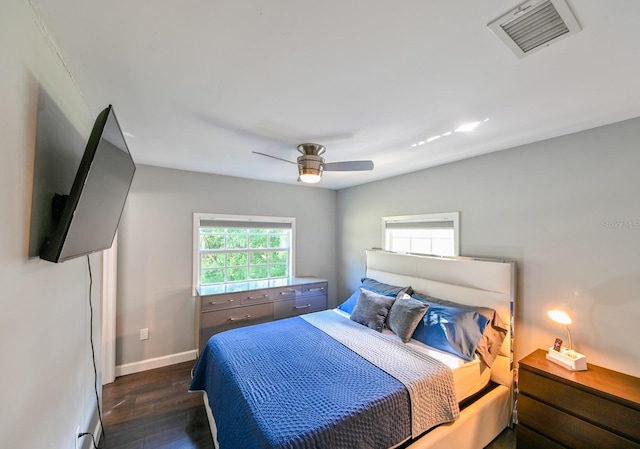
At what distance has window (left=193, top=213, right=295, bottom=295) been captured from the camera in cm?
358

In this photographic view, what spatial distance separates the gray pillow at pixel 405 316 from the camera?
2.39m

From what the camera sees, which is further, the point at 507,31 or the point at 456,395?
the point at 456,395

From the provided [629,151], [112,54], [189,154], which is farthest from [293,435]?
[629,151]

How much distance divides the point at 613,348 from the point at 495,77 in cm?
210

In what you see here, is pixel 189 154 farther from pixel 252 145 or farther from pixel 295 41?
pixel 295 41

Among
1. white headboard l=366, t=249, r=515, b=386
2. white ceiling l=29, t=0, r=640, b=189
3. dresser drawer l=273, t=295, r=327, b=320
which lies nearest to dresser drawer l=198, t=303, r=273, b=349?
dresser drawer l=273, t=295, r=327, b=320

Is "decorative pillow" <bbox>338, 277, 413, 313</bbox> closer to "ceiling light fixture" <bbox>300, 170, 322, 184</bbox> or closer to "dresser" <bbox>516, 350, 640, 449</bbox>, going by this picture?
"dresser" <bbox>516, 350, 640, 449</bbox>

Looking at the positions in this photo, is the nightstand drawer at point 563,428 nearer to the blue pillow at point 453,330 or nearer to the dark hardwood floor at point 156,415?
the dark hardwood floor at point 156,415

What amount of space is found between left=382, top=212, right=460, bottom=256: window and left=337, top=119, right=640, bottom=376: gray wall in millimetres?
139

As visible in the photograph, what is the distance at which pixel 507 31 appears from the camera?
3.50 feet

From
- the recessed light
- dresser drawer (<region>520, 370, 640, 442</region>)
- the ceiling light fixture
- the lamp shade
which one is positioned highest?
the recessed light

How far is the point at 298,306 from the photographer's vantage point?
12.1ft

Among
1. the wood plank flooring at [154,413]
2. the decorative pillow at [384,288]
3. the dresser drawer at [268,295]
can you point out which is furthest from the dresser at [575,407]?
the dresser drawer at [268,295]

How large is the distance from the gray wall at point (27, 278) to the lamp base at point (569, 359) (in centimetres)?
298
